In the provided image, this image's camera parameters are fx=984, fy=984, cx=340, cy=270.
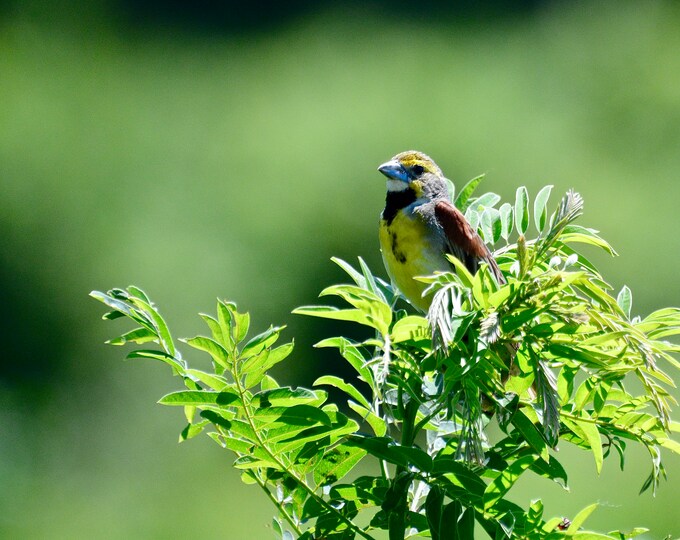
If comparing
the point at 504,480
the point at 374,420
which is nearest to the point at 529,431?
the point at 504,480

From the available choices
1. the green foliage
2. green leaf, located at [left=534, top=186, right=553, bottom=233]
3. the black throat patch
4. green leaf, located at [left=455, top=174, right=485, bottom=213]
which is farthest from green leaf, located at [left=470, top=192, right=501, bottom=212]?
the black throat patch

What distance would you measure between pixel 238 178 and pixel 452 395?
7838 mm

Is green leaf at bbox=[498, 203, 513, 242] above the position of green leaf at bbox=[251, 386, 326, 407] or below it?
above

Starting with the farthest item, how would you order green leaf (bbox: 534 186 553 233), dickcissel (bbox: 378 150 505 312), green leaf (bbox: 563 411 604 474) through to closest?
dickcissel (bbox: 378 150 505 312) < green leaf (bbox: 534 186 553 233) < green leaf (bbox: 563 411 604 474)

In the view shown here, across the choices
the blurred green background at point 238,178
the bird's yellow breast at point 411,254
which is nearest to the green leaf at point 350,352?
the bird's yellow breast at point 411,254

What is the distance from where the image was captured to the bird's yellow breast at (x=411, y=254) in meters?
1.85

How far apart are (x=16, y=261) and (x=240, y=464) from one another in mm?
8684

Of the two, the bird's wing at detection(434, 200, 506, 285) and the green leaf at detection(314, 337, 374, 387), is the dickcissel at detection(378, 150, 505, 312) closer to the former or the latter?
the bird's wing at detection(434, 200, 506, 285)

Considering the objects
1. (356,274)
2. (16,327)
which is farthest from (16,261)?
(356,274)

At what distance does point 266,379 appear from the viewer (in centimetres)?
115

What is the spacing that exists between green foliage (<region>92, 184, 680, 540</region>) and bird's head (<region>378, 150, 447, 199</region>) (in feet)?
3.12

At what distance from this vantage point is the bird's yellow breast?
1852mm

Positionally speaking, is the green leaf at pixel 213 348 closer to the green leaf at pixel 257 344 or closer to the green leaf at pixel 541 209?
the green leaf at pixel 257 344

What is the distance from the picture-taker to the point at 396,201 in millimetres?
2090
